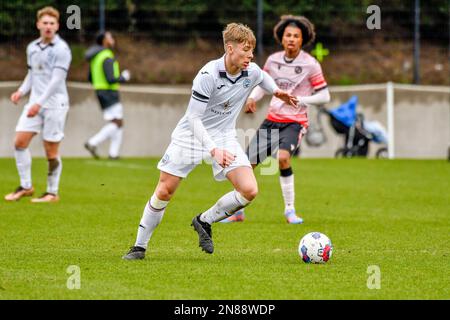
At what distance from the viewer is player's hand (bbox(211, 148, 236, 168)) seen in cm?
823

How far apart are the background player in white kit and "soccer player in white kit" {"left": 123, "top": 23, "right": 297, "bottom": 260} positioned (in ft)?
10.5

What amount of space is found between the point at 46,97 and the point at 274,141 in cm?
306

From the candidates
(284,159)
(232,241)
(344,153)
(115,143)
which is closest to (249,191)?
(232,241)

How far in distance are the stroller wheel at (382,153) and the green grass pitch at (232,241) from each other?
17.9 ft

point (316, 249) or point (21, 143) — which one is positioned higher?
point (21, 143)

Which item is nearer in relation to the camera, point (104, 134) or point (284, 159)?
point (284, 159)

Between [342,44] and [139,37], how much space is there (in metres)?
4.79

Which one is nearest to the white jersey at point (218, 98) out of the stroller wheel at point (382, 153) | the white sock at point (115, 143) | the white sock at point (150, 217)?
the white sock at point (150, 217)

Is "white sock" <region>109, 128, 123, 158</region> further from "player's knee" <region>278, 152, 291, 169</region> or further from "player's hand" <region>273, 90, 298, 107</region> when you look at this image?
"player's hand" <region>273, 90, 298, 107</region>

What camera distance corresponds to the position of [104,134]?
71.8 ft

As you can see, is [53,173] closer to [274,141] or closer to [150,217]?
[274,141]

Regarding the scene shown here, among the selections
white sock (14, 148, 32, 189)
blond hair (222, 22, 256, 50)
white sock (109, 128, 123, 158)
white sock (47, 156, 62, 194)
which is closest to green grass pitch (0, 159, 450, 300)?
white sock (47, 156, 62, 194)

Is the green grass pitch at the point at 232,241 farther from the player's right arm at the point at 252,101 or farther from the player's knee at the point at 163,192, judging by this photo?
the player's right arm at the point at 252,101

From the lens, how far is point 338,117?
23.1m
